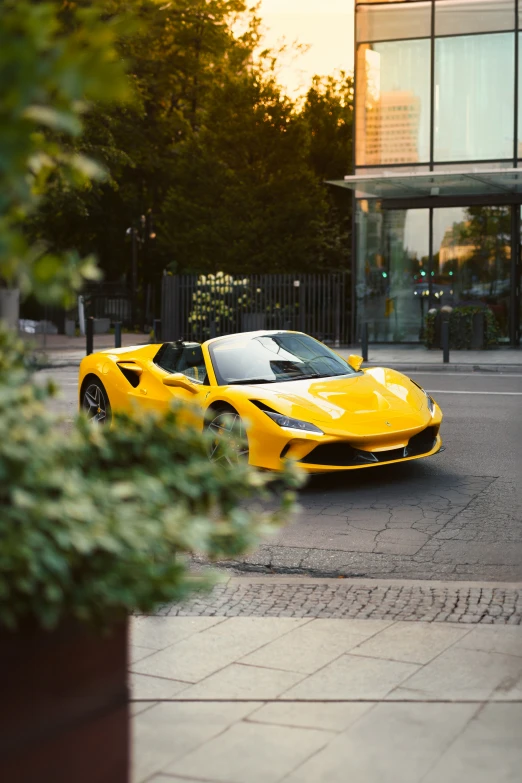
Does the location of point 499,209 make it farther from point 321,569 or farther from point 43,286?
point 43,286

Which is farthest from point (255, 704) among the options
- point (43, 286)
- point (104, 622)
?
point (43, 286)

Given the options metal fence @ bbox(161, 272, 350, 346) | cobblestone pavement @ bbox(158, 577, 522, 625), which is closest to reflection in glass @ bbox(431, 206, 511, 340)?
metal fence @ bbox(161, 272, 350, 346)

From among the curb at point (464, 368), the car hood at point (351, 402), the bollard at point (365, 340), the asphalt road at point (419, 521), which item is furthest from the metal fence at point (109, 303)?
the car hood at point (351, 402)

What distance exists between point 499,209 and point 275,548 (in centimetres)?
2236

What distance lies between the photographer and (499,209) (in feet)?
91.8

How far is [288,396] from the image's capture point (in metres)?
9.02

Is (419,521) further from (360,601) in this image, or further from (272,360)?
(272,360)

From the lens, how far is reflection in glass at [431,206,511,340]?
27.8 m

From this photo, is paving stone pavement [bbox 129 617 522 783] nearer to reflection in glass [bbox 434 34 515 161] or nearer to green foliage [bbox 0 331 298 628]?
green foliage [bbox 0 331 298 628]

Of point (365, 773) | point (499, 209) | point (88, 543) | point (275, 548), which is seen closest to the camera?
point (88, 543)

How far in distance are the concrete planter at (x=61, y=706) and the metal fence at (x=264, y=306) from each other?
2631cm

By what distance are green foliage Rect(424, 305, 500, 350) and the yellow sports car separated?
51.3ft

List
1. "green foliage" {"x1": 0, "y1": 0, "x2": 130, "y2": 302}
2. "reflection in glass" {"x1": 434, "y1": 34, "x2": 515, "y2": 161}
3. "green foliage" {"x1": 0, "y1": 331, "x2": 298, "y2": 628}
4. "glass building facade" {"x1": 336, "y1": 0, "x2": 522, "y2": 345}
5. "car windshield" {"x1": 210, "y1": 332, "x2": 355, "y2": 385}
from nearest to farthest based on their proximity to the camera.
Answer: "green foliage" {"x1": 0, "y1": 0, "x2": 130, "y2": 302}
"green foliage" {"x1": 0, "y1": 331, "x2": 298, "y2": 628}
"car windshield" {"x1": 210, "y1": 332, "x2": 355, "y2": 385}
"glass building facade" {"x1": 336, "y1": 0, "x2": 522, "y2": 345}
"reflection in glass" {"x1": 434, "y1": 34, "x2": 515, "y2": 161}

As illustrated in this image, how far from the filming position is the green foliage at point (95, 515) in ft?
6.93
